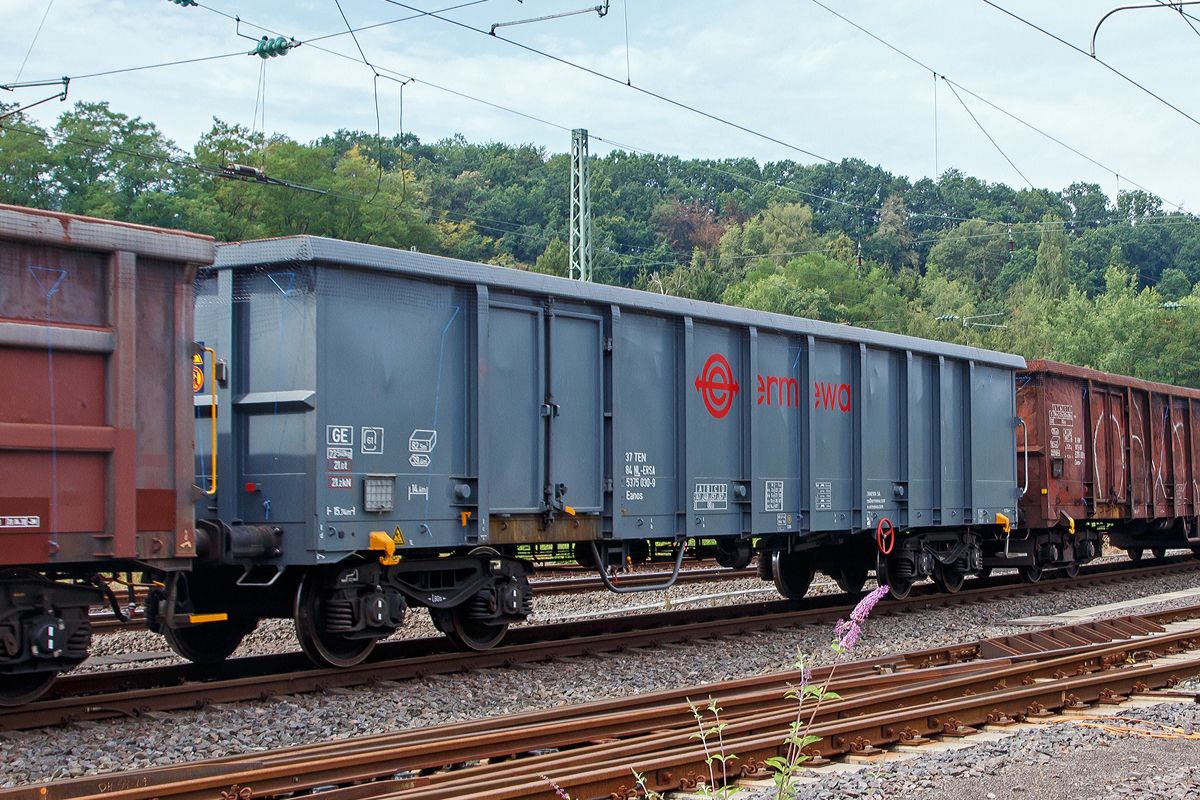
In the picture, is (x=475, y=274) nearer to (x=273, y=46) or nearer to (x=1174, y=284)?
(x=273, y=46)

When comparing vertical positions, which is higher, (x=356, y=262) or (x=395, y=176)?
(x=395, y=176)

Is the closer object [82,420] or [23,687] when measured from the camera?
[82,420]

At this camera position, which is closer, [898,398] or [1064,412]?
[898,398]

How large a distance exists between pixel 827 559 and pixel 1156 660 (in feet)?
18.2

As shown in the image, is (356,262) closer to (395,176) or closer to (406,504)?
(406,504)

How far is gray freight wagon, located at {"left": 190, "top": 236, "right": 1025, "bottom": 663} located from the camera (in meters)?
8.49

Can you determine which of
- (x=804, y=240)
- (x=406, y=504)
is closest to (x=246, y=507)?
(x=406, y=504)

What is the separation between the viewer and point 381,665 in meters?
8.95

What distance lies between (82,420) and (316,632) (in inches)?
107

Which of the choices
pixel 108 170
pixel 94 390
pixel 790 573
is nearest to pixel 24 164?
pixel 108 170

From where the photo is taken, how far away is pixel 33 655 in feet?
22.4

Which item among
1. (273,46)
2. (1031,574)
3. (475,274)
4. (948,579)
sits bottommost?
(1031,574)

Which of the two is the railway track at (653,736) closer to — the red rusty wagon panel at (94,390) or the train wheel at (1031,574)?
the red rusty wagon panel at (94,390)

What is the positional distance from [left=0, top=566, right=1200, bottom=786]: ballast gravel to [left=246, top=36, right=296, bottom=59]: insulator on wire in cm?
849
